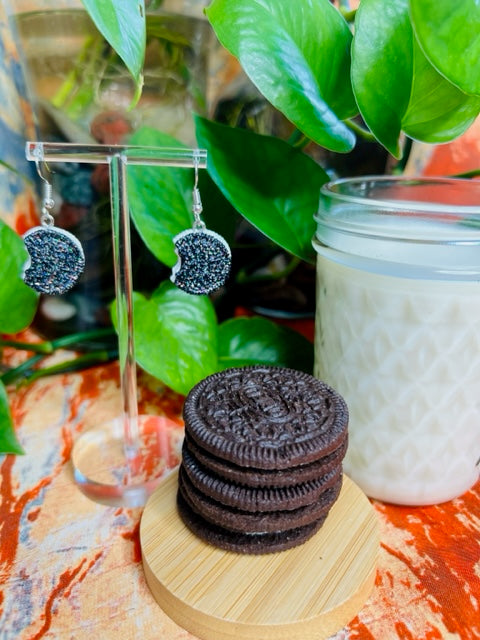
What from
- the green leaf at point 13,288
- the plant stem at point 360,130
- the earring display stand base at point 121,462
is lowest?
the earring display stand base at point 121,462

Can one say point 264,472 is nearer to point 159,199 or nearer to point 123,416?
point 123,416

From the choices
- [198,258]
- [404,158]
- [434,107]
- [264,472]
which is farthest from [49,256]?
[404,158]

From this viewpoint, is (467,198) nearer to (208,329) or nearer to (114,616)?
(208,329)

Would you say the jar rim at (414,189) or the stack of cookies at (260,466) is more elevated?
the jar rim at (414,189)

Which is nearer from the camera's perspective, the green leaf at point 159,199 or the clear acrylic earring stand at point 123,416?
the clear acrylic earring stand at point 123,416

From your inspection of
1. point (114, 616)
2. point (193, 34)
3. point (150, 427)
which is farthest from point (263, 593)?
point (193, 34)

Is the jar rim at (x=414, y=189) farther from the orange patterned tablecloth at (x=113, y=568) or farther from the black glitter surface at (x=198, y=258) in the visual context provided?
the orange patterned tablecloth at (x=113, y=568)

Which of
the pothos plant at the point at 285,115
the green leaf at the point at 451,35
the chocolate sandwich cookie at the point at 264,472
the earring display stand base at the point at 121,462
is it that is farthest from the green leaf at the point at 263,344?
the green leaf at the point at 451,35
